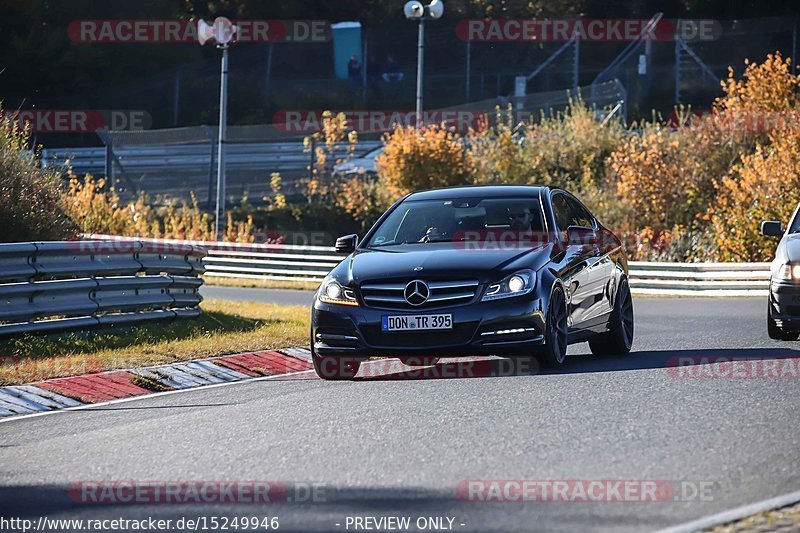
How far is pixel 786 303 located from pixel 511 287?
400 centimetres

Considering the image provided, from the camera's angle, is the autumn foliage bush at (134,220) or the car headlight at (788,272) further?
the autumn foliage bush at (134,220)

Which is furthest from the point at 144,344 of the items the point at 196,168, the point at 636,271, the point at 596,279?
the point at 196,168

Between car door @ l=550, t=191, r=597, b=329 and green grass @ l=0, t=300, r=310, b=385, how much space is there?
10.0 ft

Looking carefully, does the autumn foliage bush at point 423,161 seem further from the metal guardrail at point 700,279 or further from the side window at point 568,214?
the side window at point 568,214

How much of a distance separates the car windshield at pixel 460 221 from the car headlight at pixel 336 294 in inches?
35.9

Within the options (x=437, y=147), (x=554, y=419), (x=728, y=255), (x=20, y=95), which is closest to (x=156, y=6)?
(x=20, y=95)

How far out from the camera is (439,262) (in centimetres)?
1211

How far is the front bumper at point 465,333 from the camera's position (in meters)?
11.8

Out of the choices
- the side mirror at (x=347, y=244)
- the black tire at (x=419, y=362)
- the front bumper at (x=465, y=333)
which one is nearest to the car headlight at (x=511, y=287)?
the front bumper at (x=465, y=333)

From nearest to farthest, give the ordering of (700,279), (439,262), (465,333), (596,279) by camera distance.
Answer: (465,333) → (439,262) → (596,279) → (700,279)

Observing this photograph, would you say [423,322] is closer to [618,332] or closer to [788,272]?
[618,332]

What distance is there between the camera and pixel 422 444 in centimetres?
855

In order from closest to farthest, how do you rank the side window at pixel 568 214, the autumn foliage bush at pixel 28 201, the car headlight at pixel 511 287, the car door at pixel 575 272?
the car headlight at pixel 511 287, the car door at pixel 575 272, the side window at pixel 568 214, the autumn foliage bush at pixel 28 201

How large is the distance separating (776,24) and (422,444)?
1565 inches
